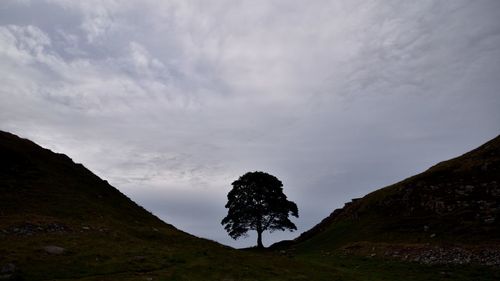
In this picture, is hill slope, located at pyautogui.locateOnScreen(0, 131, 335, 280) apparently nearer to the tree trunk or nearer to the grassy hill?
the grassy hill

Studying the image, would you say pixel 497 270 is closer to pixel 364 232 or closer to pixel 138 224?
pixel 364 232

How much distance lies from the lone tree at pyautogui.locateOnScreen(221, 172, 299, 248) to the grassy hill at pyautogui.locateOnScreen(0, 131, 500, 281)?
2189 centimetres

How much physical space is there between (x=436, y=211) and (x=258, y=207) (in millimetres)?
37290

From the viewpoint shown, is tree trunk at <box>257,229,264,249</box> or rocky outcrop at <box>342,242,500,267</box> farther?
tree trunk at <box>257,229,264,249</box>

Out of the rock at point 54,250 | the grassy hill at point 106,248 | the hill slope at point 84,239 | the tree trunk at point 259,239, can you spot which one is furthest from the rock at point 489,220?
the rock at point 54,250

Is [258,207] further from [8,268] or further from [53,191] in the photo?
[8,268]

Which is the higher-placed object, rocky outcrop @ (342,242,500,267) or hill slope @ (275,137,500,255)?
hill slope @ (275,137,500,255)

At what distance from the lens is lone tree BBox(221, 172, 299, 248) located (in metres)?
87.0

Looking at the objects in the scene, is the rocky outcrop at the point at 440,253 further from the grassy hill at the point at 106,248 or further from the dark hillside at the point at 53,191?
the dark hillside at the point at 53,191

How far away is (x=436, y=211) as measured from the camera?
190ft

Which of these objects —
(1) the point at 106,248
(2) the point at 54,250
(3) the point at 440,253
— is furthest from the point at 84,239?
(3) the point at 440,253

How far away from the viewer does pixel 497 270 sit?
3644 centimetres

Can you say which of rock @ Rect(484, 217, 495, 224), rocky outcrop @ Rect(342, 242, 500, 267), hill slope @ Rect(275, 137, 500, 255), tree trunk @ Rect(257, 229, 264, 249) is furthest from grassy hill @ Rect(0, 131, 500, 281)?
tree trunk @ Rect(257, 229, 264, 249)

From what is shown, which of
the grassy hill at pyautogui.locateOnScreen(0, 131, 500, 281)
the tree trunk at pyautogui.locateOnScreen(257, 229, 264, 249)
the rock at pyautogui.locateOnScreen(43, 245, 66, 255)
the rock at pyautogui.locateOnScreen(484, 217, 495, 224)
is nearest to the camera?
the grassy hill at pyautogui.locateOnScreen(0, 131, 500, 281)
